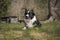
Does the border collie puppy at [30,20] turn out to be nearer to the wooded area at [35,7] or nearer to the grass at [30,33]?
the grass at [30,33]

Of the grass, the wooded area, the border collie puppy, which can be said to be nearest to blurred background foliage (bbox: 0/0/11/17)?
the wooded area

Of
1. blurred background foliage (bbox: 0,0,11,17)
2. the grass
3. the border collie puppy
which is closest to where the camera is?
the grass

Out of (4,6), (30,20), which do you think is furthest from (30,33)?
(4,6)

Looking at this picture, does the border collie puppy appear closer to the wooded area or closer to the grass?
the grass

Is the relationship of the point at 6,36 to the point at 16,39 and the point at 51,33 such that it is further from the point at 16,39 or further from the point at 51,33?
the point at 51,33

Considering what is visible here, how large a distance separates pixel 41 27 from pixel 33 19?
1.17 feet

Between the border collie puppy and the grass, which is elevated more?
the border collie puppy

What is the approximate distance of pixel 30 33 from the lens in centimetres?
530

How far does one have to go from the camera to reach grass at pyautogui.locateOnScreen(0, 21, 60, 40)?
4.93 m

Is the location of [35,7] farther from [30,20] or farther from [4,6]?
[30,20]

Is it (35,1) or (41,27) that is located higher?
(35,1)

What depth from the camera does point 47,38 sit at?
484 cm

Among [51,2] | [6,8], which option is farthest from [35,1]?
[6,8]

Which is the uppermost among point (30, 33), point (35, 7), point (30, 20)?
point (35, 7)
